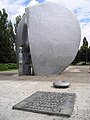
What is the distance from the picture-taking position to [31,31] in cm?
1862

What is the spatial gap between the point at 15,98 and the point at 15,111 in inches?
93.1

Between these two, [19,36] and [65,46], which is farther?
[19,36]

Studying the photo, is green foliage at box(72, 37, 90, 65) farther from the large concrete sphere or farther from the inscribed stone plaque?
the inscribed stone plaque

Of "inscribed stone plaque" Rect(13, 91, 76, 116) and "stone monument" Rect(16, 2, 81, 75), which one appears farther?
"stone monument" Rect(16, 2, 81, 75)

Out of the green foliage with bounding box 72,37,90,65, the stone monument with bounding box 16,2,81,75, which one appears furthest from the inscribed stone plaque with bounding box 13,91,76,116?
the green foliage with bounding box 72,37,90,65

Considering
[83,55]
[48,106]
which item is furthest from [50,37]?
[83,55]

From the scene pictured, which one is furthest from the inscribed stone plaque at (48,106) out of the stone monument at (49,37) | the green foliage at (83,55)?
the green foliage at (83,55)

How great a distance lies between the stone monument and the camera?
737 inches

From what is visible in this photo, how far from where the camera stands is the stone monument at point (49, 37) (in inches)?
737

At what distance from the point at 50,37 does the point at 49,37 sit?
0.09 meters

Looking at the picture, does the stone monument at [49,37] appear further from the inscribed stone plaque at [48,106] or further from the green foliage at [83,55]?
the green foliage at [83,55]

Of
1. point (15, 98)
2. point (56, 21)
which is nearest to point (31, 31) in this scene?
point (56, 21)

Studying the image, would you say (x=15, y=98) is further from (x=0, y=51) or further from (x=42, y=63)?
(x=0, y=51)

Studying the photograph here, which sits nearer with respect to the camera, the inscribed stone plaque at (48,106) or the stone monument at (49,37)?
the inscribed stone plaque at (48,106)
